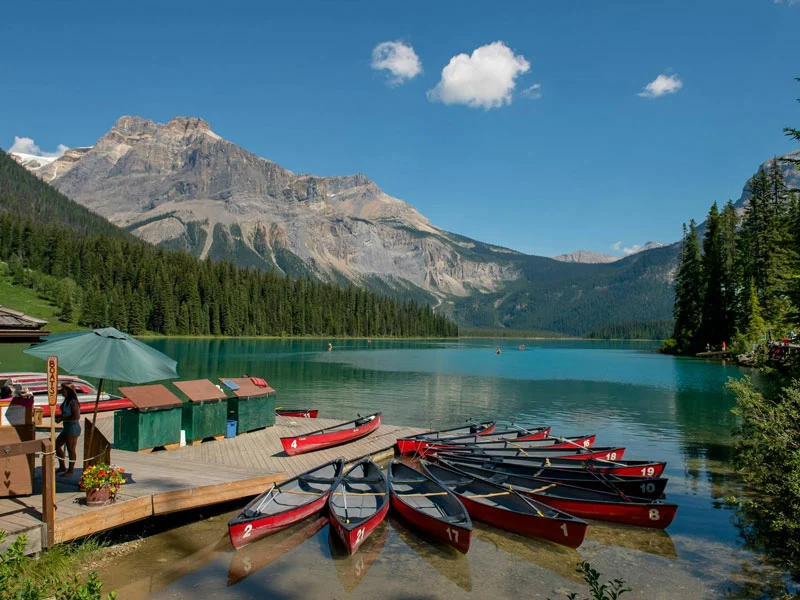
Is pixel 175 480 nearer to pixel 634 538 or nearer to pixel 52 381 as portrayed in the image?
pixel 52 381

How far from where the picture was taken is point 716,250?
317ft

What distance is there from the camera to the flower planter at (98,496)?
1265 centimetres

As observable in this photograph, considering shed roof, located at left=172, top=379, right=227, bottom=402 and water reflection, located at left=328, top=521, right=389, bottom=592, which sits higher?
shed roof, located at left=172, top=379, right=227, bottom=402

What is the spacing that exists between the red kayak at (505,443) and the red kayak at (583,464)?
7.25ft

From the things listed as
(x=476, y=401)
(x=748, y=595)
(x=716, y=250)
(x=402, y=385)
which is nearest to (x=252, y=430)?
(x=748, y=595)

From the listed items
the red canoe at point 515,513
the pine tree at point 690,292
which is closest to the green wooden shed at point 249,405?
the red canoe at point 515,513

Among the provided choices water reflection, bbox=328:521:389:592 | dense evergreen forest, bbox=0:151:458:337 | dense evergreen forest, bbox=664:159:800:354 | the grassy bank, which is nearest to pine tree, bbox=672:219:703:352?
dense evergreen forest, bbox=664:159:800:354

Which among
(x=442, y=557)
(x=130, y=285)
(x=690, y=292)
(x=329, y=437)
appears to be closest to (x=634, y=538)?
(x=442, y=557)

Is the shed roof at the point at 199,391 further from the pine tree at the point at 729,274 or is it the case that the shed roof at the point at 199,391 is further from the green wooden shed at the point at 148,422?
the pine tree at the point at 729,274

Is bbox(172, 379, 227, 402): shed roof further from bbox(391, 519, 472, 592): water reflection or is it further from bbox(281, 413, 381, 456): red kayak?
bbox(391, 519, 472, 592): water reflection

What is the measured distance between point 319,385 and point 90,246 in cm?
13526

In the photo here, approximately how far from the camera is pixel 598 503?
1769 centimetres

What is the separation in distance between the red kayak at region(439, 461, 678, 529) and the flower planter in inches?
479

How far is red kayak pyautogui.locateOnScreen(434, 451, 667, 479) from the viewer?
21156 mm
